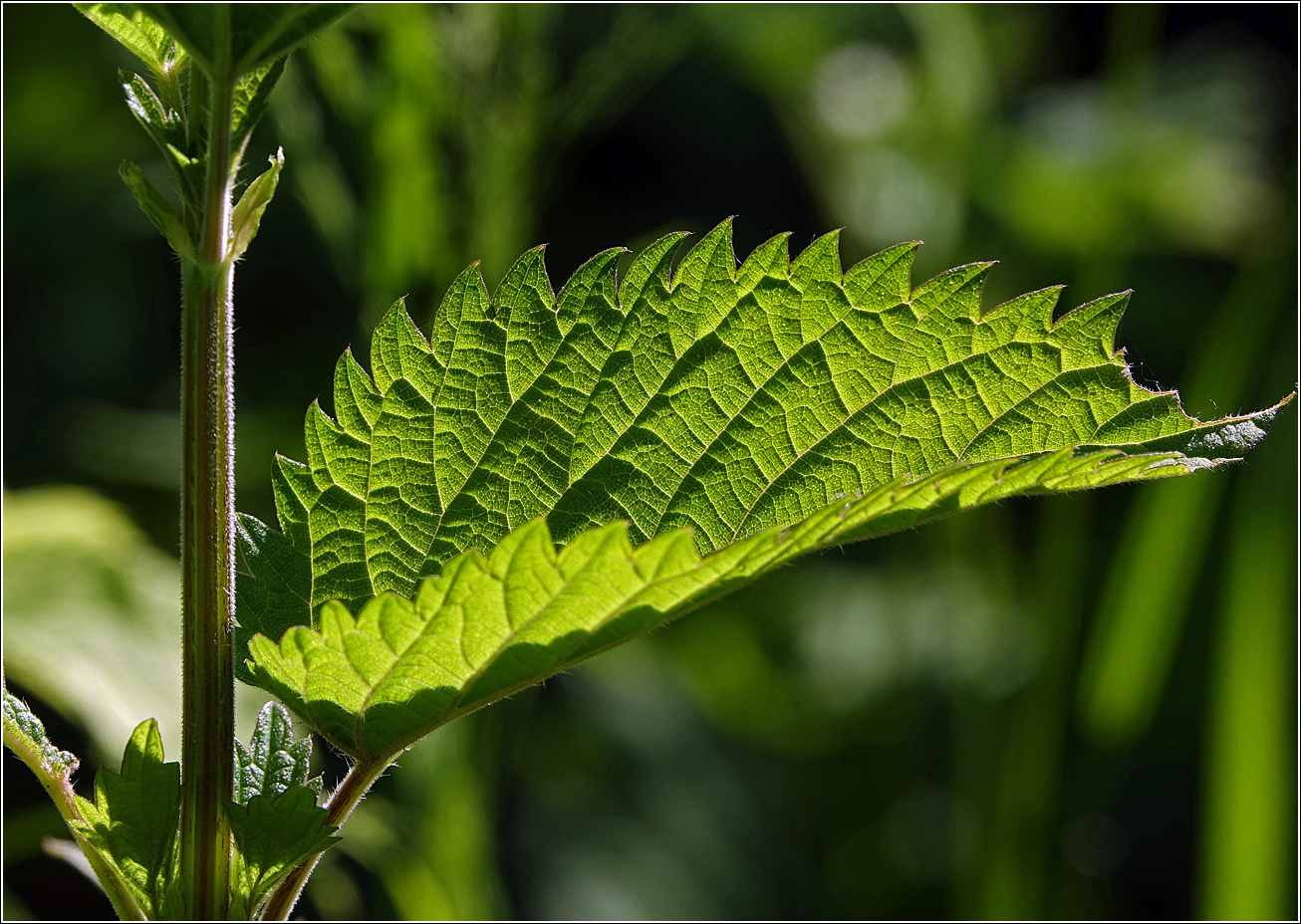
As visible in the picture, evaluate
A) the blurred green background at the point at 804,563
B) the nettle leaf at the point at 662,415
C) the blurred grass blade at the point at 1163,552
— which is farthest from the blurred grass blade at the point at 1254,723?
the nettle leaf at the point at 662,415

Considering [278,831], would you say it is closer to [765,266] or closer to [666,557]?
[666,557]

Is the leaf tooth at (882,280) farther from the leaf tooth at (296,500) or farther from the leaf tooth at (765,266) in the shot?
the leaf tooth at (296,500)

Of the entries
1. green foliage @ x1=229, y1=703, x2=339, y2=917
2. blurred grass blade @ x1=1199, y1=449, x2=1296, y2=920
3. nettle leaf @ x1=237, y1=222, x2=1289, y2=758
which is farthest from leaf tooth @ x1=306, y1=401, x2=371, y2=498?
blurred grass blade @ x1=1199, y1=449, x2=1296, y2=920

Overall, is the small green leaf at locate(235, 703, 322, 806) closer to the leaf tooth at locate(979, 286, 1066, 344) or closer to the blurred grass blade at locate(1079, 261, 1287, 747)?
the leaf tooth at locate(979, 286, 1066, 344)

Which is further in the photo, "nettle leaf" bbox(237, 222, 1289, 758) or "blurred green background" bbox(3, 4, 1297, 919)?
"blurred green background" bbox(3, 4, 1297, 919)

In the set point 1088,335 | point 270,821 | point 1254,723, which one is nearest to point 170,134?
point 270,821

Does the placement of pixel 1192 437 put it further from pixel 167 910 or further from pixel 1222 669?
pixel 1222 669
